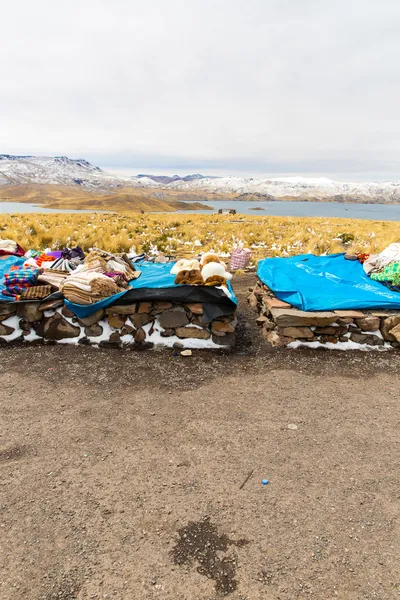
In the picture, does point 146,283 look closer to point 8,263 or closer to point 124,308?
point 124,308

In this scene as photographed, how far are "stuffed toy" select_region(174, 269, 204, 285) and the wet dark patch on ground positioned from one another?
13.4ft

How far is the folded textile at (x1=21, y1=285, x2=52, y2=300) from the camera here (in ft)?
19.6

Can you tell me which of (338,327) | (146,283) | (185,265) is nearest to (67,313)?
(146,283)

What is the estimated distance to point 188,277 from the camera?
20.5 feet

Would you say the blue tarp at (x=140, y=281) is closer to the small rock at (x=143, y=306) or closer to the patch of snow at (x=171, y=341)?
the small rock at (x=143, y=306)

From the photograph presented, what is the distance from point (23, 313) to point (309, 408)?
16.3 ft

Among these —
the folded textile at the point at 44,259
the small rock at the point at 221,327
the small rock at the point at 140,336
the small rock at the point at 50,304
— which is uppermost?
the folded textile at the point at 44,259

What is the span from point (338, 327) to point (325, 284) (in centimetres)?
156

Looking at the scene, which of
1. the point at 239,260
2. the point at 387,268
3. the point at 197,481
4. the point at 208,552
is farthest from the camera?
the point at 239,260

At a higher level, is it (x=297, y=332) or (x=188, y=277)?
(x=188, y=277)

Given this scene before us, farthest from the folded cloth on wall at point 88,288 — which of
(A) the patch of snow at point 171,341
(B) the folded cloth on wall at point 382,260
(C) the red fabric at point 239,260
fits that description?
(C) the red fabric at point 239,260

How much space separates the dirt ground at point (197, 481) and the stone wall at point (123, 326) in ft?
2.32

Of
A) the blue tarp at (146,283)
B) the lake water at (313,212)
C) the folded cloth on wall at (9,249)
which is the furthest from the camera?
the lake water at (313,212)

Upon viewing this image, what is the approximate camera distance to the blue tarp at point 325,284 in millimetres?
6141
